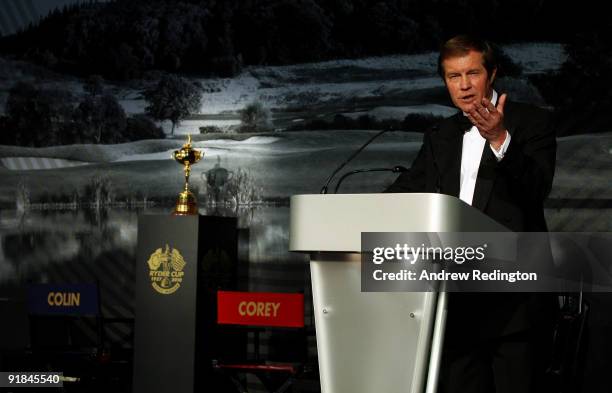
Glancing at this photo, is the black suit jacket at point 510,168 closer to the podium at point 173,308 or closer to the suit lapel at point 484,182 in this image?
the suit lapel at point 484,182

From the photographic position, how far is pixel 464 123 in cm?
209

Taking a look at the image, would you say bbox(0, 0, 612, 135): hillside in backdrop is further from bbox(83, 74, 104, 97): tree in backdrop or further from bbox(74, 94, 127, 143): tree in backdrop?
bbox(74, 94, 127, 143): tree in backdrop

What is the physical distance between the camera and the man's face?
1.98 metres

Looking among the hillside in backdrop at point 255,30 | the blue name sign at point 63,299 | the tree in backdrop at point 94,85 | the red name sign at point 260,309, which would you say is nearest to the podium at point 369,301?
the red name sign at point 260,309

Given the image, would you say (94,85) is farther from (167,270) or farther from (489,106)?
(489,106)

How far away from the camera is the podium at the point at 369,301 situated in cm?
163

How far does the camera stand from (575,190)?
4852mm

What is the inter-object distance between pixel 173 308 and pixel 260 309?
1.61ft

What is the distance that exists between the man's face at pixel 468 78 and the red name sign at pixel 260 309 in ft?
8.92

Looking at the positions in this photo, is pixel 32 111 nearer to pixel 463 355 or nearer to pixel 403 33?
pixel 403 33

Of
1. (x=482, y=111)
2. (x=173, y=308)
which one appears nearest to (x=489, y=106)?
(x=482, y=111)

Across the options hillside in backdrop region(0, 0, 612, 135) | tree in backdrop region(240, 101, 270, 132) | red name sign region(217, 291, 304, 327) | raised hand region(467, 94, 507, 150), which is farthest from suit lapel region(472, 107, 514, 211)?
tree in backdrop region(240, 101, 270, 132)

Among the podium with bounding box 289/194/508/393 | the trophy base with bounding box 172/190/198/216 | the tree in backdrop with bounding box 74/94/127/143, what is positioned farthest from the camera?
the tree in backdrop with bounding box 74/94/127/143

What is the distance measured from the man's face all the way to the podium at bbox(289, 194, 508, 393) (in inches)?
15.6
